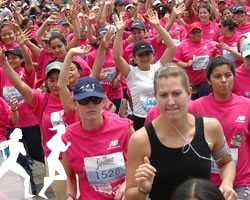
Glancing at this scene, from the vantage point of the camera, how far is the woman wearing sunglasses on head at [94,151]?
3227 millimetres

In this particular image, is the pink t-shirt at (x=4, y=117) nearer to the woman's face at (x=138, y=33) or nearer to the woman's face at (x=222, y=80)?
the woman's face at (x=222, y=80)

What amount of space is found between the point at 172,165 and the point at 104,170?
30.7 inches

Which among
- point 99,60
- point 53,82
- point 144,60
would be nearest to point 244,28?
point 144,60

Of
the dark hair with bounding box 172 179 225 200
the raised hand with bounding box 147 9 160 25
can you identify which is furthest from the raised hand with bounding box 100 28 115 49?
the dark hair with bounding box 172 179 225 200

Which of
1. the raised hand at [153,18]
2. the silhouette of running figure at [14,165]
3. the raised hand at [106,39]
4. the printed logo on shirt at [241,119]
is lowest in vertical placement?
the silhouette of running figure at [14,165]

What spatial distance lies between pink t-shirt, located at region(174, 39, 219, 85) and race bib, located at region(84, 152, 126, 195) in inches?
152

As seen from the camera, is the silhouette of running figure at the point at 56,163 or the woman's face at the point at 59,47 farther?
the woman's face at the point at 59,47

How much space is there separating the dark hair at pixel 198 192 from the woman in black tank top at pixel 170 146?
402 millimetres

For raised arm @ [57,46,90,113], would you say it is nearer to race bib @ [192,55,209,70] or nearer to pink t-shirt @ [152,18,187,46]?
race bib @ [192,55,209,70]

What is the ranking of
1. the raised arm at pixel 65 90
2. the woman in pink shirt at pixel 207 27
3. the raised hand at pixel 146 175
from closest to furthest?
the raised hand at pixel 146 175
the raised arm at pixel 65 90
the woman in pink shirt at pixel 207 27

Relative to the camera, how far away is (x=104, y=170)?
326 cm

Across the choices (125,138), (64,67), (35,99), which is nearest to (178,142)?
(125,138)

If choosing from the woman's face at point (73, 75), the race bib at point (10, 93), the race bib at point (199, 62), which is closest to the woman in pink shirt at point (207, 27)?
the race bib at point (199, 62)

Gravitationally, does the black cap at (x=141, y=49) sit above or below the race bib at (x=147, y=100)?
above
